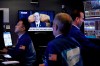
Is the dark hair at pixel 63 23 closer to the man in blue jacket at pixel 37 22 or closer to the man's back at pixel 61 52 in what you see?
the man's back at pixel 61 52

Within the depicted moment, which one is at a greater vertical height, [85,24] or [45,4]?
[45,4]

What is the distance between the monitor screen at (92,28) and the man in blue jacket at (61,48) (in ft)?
13.6

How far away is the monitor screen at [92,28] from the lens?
646 centimetres

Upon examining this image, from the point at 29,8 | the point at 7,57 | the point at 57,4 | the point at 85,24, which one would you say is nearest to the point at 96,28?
the point at 85,24

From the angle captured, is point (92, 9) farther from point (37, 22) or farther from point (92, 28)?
point (37, 22)

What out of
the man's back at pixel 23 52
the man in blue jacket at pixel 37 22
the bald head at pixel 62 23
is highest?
the bald head at pixel 62 23

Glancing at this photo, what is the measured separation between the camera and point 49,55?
224cm

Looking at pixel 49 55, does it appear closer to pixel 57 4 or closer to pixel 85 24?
pixel 85 24

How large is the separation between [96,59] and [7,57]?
1.68m

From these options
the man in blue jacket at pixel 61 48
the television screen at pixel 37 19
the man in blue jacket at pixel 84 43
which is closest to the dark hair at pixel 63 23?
the man in blue jacket at pixel 61 48

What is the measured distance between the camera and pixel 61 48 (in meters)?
2.23

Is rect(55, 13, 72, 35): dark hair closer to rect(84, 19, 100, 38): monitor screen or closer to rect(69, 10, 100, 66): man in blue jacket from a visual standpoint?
rect(69, 10, 100, 66): man in blue jacket

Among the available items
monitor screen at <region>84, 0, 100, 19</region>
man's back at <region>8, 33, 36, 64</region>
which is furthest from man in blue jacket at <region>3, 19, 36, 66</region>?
monitor screen at <region>84, 0, 100, 19</region>

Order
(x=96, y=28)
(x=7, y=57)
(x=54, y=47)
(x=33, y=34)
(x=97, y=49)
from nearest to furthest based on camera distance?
(x=54, y=47), (x=97, y=49), (x=7, y=57), (x=96, y=28), (x=33, y=34)
